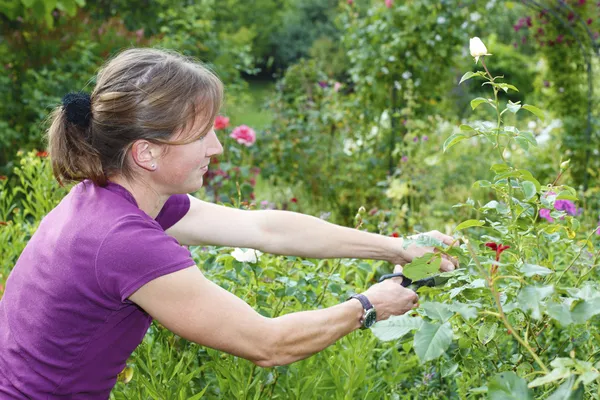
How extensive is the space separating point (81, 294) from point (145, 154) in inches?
12.6

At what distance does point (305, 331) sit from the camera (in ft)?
4.98

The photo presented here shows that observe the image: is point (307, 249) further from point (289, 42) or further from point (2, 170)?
point (289, 42)

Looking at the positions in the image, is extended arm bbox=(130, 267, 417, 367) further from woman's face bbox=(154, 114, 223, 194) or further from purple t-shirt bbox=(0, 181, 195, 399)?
woman's face bbox=(154, 114, 223, 194)

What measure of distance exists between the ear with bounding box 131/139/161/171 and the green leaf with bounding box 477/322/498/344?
2.47 feet

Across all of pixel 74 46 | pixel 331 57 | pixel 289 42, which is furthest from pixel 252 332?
pixel 289 42

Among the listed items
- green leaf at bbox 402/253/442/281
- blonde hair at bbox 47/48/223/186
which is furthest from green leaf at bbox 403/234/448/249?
blonde hair at bbox 47/48/223/186

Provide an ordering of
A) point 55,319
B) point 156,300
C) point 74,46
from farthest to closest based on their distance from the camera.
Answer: point 74,46
point 55,319
point 156,300

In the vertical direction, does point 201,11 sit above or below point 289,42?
above

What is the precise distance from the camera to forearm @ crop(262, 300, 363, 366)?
59.1 inches

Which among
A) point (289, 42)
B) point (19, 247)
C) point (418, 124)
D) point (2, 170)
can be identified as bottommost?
point (289, 42)

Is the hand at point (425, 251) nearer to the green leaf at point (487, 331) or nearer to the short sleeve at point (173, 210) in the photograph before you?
the green leaf at point (487, 331)

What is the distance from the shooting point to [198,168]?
1623 millimetres

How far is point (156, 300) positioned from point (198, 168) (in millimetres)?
326

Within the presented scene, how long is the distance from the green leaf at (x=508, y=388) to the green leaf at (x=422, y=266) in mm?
274
